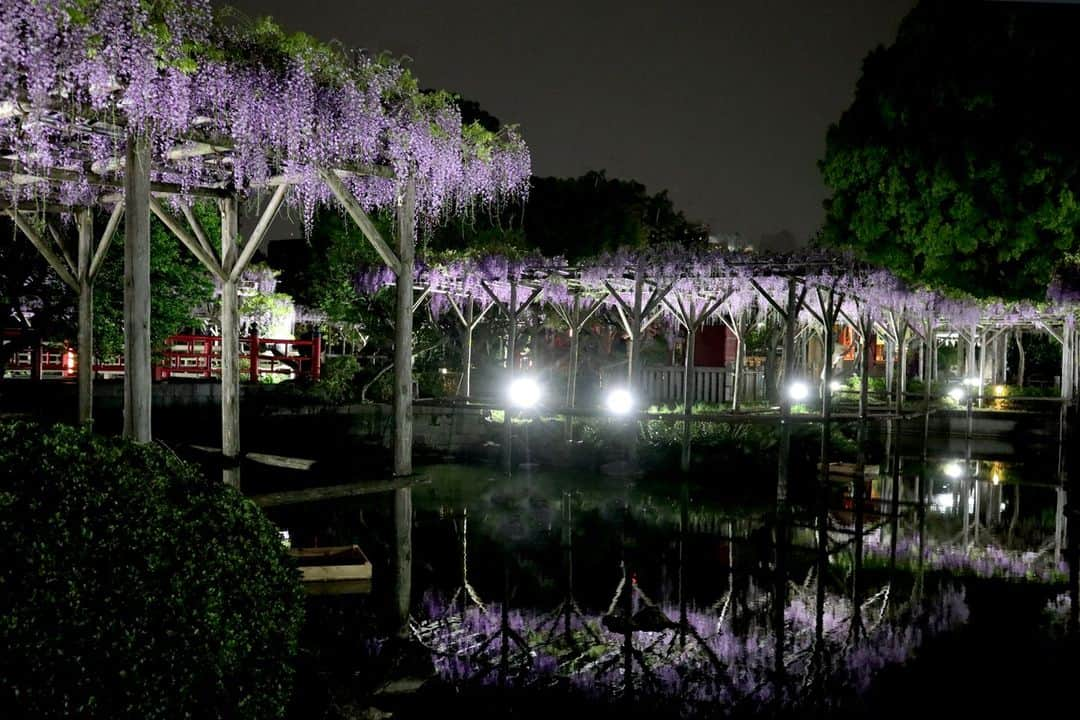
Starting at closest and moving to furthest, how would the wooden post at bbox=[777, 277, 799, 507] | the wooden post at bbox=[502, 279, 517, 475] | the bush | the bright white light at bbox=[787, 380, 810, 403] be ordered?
the bush → the wooden post at bbox=[777, 277, 799, 507] → the wooden post at bbox=[502, 279, 517, 475] → the bright white light at bbox=[787, 380, 810, 403]

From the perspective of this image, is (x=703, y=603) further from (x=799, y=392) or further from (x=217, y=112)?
(x=799, y=392)

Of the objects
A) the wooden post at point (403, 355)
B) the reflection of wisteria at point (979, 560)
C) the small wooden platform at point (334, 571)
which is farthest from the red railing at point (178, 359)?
the reflection of wisteria at point (979, 560)

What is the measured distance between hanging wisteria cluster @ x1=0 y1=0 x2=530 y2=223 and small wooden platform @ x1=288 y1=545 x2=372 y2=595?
2.98 metres

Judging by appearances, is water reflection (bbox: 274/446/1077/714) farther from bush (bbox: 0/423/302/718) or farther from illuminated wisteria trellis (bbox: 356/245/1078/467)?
illuminated wisteria trellis (bbox: 356/245/1078/467)

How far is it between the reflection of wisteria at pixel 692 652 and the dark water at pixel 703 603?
0.07ft

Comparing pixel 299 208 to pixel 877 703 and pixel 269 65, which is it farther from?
pixel 877 703

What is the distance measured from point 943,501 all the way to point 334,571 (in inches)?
365

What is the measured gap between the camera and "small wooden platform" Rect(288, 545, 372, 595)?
7.52 m

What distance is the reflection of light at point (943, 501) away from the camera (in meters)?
12.5

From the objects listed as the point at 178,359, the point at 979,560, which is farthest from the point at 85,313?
the point at 178,359

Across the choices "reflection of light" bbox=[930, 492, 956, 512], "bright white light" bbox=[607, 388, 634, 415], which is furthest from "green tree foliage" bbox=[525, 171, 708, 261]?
"reflection of light" bbox=[930, 492, 956, 512]

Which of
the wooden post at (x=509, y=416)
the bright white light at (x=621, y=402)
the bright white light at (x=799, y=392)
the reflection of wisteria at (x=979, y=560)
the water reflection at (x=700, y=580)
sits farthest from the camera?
the bright white light at (x=799, y=392)

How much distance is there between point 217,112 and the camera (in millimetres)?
6043

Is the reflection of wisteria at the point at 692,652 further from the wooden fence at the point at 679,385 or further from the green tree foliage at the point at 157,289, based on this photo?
the wooden fence at the point at 679,385
